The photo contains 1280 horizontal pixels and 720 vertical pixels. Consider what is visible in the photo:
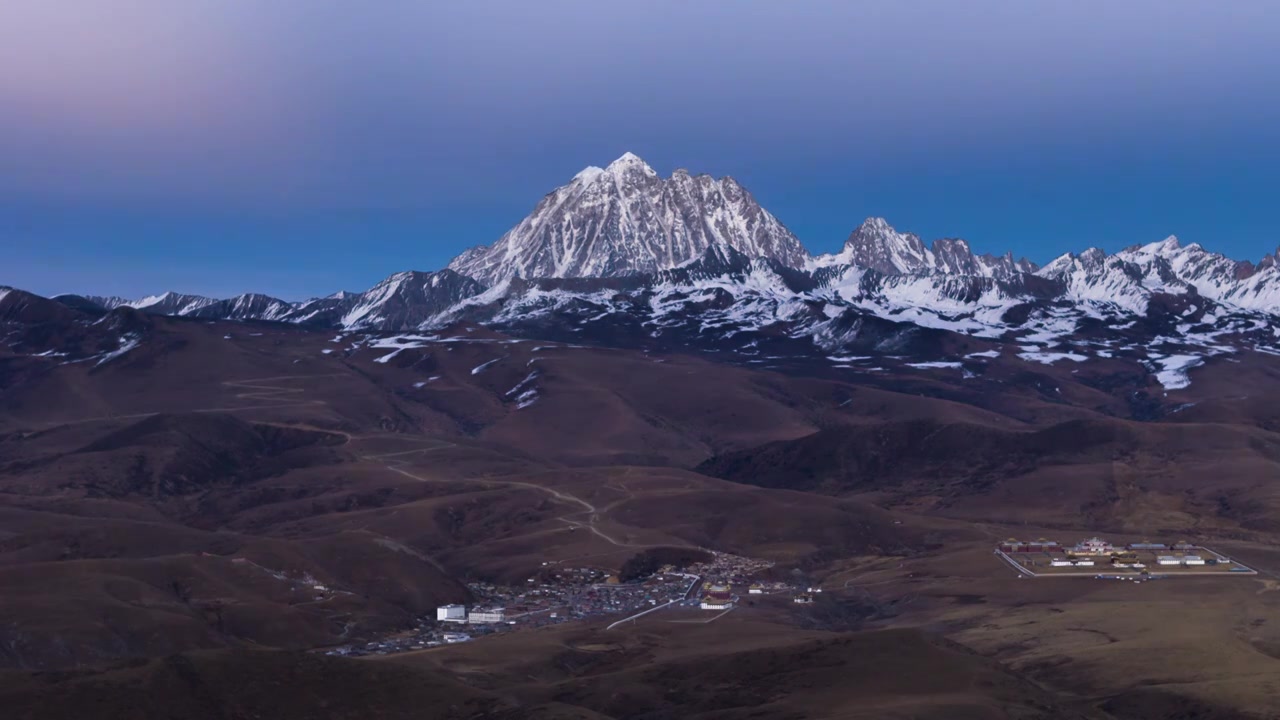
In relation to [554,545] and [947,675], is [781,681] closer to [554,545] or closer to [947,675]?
[947,675]

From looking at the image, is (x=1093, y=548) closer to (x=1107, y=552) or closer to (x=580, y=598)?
(x=1107, y=552)

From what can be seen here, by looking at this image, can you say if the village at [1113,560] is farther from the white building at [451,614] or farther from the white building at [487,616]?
the white building at [451,614]

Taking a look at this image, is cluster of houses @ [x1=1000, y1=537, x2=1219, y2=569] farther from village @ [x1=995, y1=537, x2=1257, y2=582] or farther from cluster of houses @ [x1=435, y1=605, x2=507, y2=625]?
cluster of houses @ [x1=435, y1=605, x2=507, y2=625]

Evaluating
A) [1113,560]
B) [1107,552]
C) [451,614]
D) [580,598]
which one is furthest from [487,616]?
[1107,552]

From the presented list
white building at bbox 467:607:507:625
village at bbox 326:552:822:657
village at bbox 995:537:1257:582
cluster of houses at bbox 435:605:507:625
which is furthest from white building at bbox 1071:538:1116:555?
cluster of houses at bbox 435:605:507:625

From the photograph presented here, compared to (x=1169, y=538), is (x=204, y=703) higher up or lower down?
lower down

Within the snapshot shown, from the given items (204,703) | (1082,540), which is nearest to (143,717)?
(204,703)

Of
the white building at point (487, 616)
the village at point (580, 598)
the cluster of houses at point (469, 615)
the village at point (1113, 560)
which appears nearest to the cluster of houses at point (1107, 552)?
the village at point (1113, 560)
